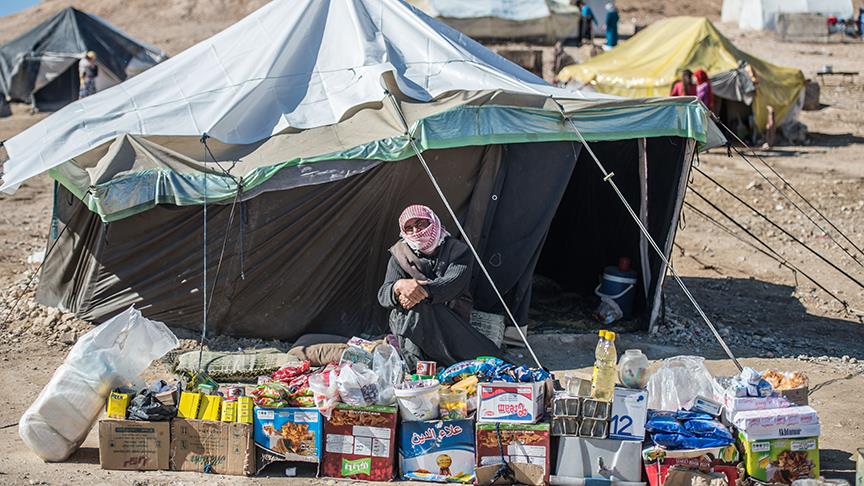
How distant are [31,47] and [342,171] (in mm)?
16335

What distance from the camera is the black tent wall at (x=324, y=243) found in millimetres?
7512

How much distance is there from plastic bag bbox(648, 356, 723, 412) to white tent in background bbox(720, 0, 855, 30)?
2387 cm

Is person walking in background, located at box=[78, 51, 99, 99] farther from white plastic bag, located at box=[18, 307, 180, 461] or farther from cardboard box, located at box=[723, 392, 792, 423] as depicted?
cardboard box, located at box=[723, 392, 792, 423]

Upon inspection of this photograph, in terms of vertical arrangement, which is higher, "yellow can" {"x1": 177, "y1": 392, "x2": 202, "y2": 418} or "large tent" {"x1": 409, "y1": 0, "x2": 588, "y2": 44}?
"large tent" {"x1": 409, "y1": 0, "x2": 588, "y2": 44}

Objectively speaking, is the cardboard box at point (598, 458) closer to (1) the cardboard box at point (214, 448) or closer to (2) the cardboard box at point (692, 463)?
(2) the cardboard box at point (692, 463)

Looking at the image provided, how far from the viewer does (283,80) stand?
8.37 m

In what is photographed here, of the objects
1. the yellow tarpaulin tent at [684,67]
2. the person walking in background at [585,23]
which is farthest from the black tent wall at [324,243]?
the person walking in background at [585,23]

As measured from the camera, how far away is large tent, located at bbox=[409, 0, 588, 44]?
2512 centimetres

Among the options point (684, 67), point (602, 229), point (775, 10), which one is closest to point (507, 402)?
point (602, 229)

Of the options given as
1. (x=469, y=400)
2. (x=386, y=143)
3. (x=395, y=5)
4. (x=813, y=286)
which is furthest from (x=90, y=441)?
(x=813, y=286)

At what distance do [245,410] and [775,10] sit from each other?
2548cm

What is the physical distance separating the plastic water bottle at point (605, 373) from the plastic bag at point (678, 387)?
0.64 meters

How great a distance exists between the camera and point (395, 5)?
8.91 meters

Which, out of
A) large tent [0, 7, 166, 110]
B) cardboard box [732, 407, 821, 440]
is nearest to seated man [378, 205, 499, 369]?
cardboard box [732, 407, 821, 440]
